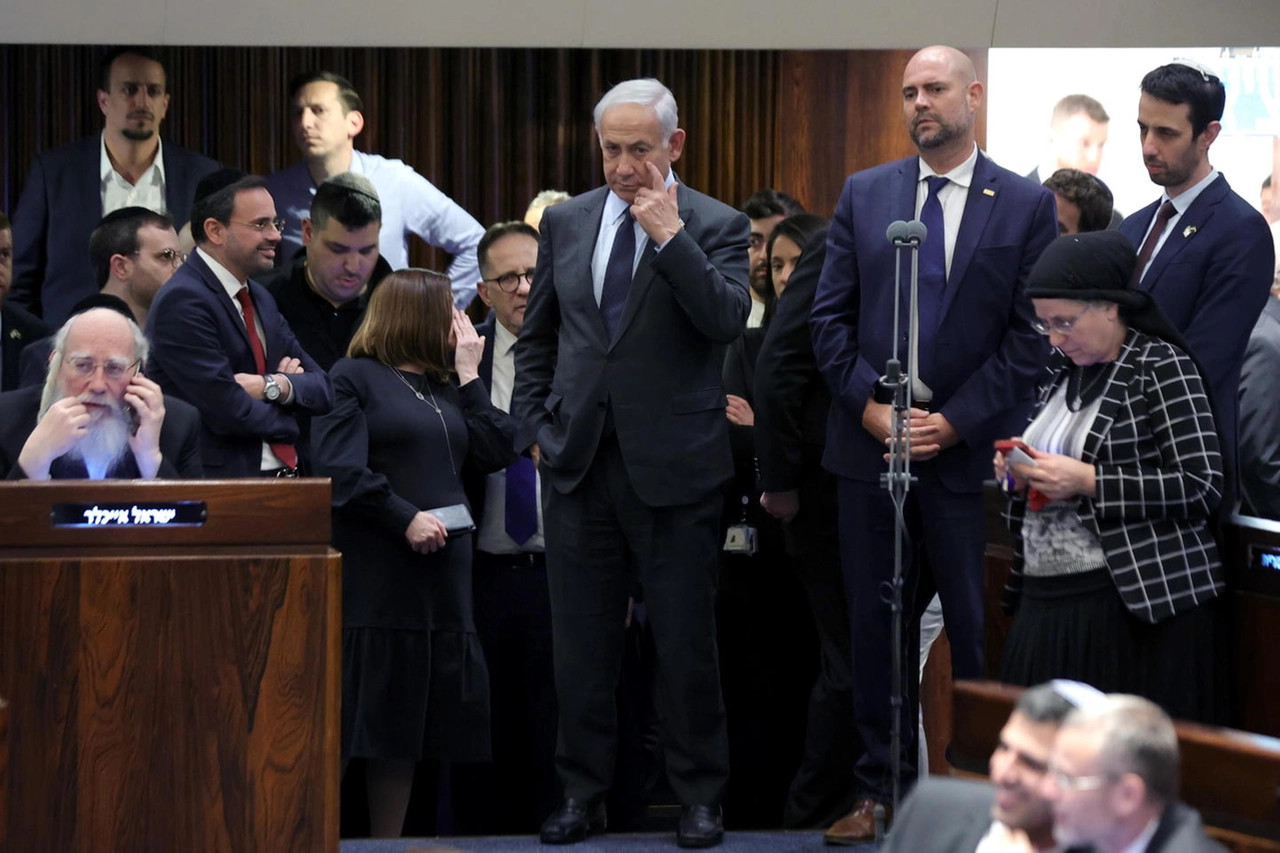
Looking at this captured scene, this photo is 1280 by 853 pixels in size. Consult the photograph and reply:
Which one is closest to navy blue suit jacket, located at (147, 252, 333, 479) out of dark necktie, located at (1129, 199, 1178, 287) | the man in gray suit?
dark necktie, located at (1129, 199, 1178, 287)

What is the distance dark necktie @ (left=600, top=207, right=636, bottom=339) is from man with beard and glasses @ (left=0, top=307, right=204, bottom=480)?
1.06m

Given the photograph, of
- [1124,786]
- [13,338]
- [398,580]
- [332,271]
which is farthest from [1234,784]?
[13,338]

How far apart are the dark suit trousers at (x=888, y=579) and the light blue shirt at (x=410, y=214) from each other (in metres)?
2.12

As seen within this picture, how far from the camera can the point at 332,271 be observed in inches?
198

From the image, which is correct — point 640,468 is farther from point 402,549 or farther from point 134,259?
point 134,259

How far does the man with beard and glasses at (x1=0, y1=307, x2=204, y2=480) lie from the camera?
12.9ft

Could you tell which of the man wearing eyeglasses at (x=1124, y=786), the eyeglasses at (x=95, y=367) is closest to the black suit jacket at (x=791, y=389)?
the eyeglasses at (x=95, y=367)

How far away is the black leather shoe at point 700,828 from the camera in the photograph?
13.1ft

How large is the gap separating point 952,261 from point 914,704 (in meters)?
1.11

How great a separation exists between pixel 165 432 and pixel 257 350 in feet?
1.87

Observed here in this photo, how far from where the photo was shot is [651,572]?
13.4 ft

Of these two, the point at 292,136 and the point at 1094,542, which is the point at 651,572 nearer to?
the point at 1094,542

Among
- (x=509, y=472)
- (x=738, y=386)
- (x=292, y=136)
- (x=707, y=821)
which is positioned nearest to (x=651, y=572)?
(x=707, y=821)

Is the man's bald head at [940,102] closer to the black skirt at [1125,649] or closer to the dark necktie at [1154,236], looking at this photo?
the dark necktie at [1154,236]
